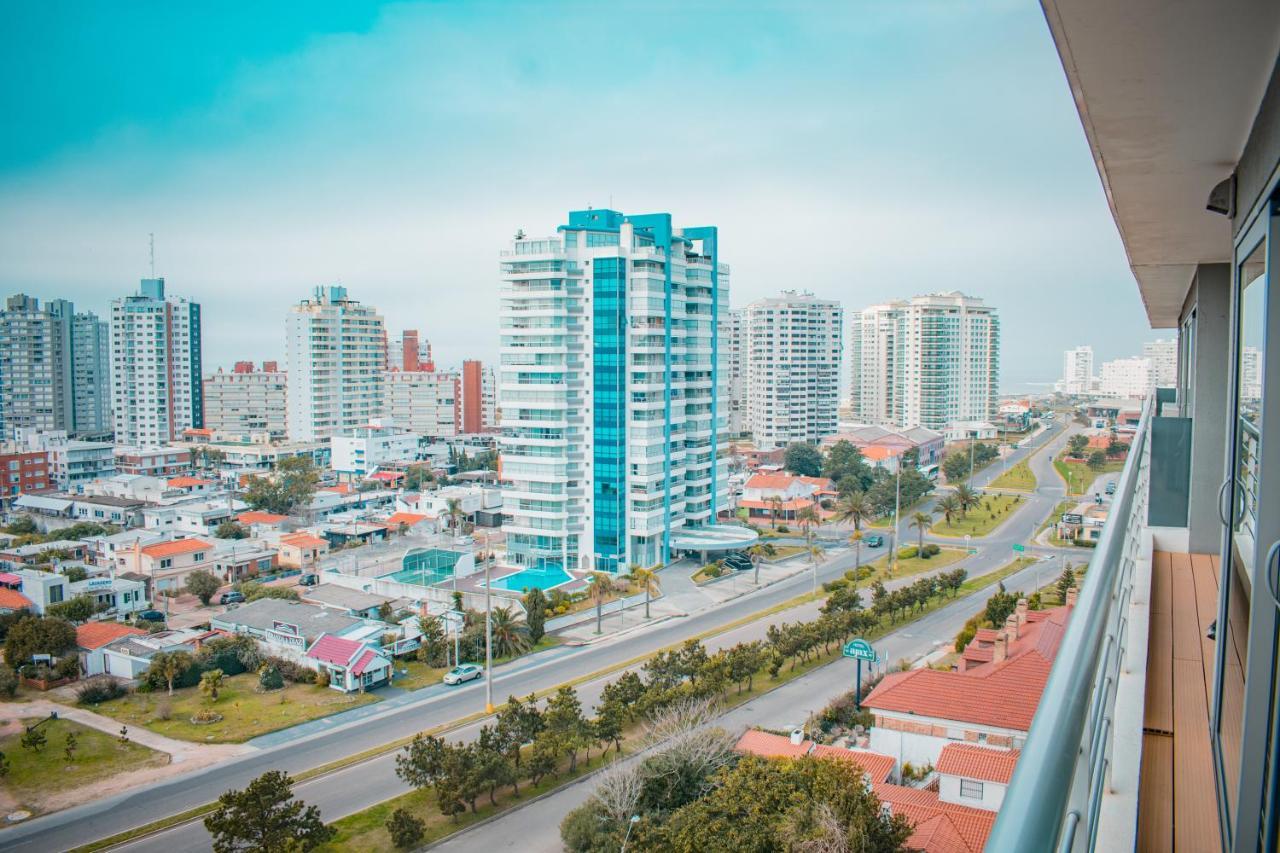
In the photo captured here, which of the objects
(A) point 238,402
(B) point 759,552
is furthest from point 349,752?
(A) point 238,402

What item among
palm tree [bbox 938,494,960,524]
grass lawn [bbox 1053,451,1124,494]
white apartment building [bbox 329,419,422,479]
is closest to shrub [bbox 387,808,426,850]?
palm tree [bbox 938,494,960,524]

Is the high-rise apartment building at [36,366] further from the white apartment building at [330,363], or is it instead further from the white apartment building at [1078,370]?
the white apartment building at [1078,370]

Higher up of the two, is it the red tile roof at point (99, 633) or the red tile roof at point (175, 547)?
the red tile roof at point (175, 547)

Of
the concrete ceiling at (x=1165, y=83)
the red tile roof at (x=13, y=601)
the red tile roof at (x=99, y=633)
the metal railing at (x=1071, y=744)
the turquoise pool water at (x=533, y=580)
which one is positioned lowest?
the turquoise pool water at (x=533, y=580)

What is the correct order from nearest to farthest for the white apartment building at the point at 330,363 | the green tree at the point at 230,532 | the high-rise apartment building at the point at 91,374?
the green tree at the point at 230,532, the white apartment building at the point at 330,363, the high-rise apartment building at the point at 91,374

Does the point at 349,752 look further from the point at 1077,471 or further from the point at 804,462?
the point at 1077,471

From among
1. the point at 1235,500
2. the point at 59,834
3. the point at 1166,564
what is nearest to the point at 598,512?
the point at 59,834

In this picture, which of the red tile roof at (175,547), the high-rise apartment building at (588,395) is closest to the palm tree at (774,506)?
the high-rise apartment building at (588,395)
